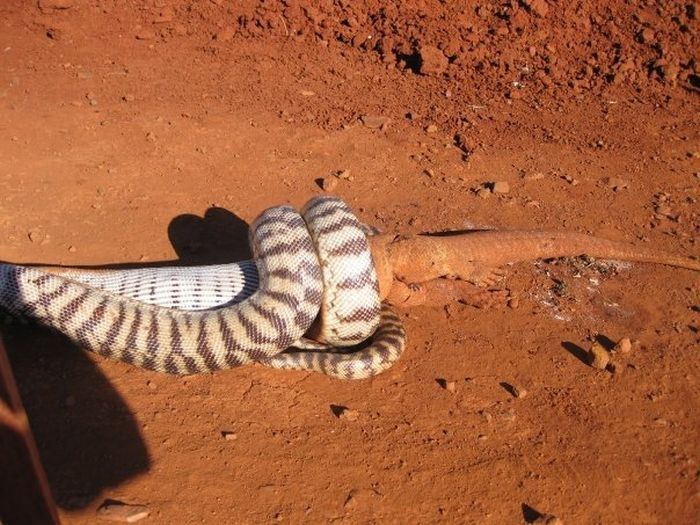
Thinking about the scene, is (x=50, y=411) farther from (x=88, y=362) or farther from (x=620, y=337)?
(x=620, y=337)

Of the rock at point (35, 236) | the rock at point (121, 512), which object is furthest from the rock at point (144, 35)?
the rock at point (121, 512)

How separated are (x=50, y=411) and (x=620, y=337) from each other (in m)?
4.80

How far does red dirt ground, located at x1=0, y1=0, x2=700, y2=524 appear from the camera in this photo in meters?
4.53

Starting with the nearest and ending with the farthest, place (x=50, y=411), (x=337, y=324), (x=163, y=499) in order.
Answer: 1. (x=163, y=499)
2. (x=50, y=411)
3. (x=337, y=324)

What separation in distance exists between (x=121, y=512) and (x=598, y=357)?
389 cm

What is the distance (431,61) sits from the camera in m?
10.7

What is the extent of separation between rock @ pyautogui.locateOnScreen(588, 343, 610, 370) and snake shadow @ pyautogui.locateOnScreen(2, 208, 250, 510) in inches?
144

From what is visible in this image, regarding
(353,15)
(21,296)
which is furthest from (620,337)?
(353,15)

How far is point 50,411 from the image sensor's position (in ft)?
15.9

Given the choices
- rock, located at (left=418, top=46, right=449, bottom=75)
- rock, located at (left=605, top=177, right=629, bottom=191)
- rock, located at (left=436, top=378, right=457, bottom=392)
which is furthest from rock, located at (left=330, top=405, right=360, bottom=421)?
rock, located at (left=418, top=46, right=449, bottom=75)

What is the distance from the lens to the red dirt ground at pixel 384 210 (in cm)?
453

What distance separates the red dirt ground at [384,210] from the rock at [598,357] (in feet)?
0.35

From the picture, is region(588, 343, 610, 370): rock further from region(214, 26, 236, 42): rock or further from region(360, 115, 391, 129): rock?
region(214, 26, 236, 42): rock

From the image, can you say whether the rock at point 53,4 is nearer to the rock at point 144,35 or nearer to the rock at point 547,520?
the rock at point 144,35
